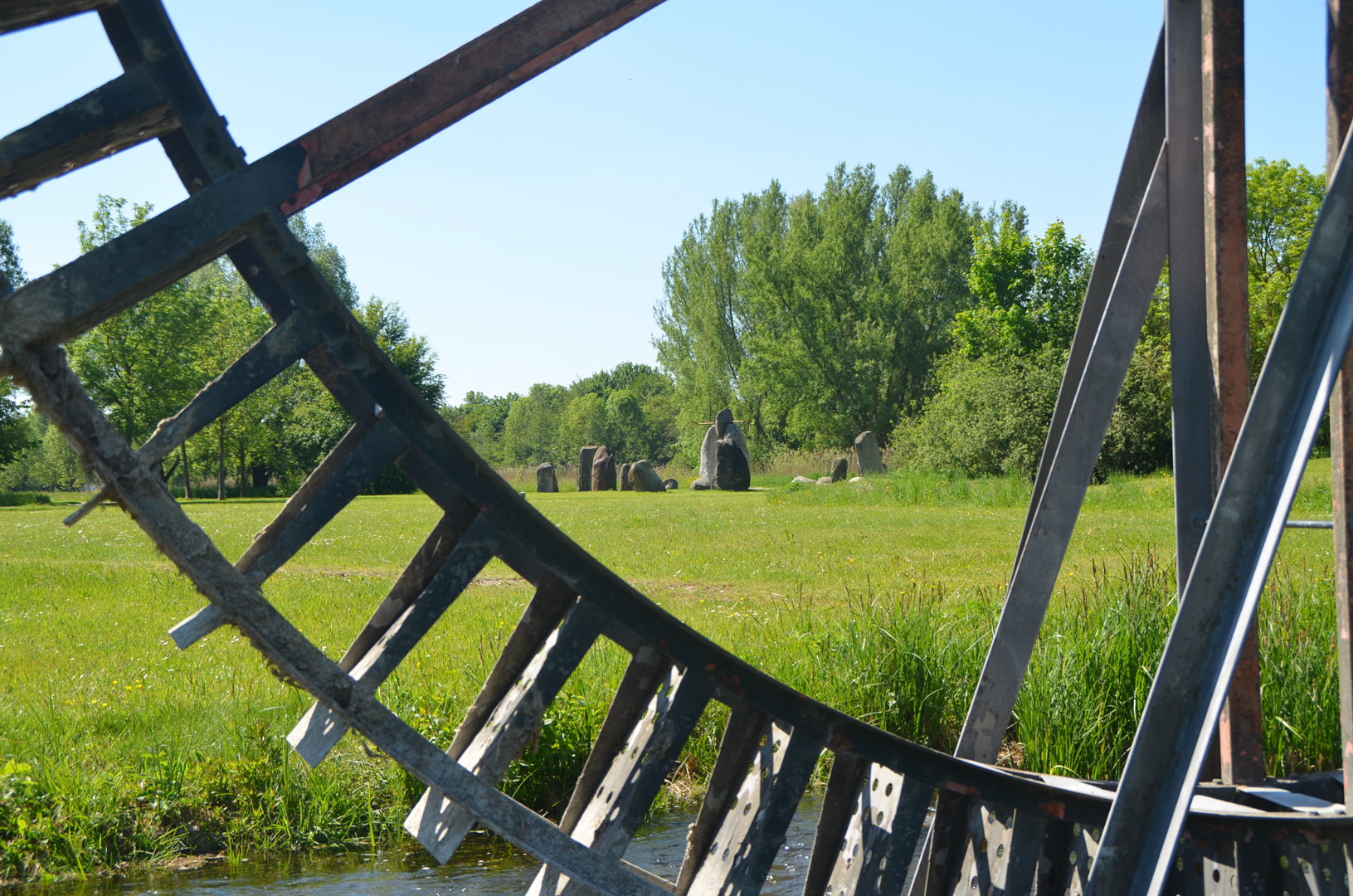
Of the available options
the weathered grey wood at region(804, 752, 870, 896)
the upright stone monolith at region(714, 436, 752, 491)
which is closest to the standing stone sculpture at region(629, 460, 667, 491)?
the upright stone monolith at region(714, 436, 752, 491)

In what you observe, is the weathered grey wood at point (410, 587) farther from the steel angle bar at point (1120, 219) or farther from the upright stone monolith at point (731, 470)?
the upright stone monolith at point (731, 470)

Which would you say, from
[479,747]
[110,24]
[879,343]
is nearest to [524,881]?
[479,747]

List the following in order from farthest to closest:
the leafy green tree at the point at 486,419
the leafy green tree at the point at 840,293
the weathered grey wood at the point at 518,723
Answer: the leafy green tree at the point at 486,419 → the leafy green tree at the point at 840,293 → the weathered grey wood at the point at 518,723

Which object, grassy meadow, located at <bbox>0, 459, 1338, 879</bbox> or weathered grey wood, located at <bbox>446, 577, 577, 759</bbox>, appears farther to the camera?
grassy meadow, located at <bbox>0, 459, 1338, 879</bbox>

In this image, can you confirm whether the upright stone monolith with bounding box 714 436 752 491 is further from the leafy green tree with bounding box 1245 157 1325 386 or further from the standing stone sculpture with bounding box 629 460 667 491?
the leafy green tree with bounding box 1245 157 1325 386

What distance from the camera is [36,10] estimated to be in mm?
1968

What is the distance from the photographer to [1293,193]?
39.3m

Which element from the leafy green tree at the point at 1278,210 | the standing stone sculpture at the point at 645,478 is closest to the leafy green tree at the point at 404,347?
the standing stone sculpture at the point at 645,478

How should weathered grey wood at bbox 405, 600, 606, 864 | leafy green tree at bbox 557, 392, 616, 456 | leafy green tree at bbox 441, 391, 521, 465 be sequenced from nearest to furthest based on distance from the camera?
weathered grey wood at bbox 405, 600, 606, 864
leafy green tree at bbox 441, 391, 521, 465
leafy green tree at bbox 557, 392, 616, 456

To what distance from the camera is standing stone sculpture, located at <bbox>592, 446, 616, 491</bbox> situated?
3556 cm

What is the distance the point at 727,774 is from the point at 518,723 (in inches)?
24.4

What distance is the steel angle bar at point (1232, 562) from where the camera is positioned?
2.05m

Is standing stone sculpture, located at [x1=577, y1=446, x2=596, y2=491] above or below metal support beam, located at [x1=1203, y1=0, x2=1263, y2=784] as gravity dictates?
below

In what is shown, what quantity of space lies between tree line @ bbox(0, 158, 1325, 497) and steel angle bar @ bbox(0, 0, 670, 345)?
27.2m
